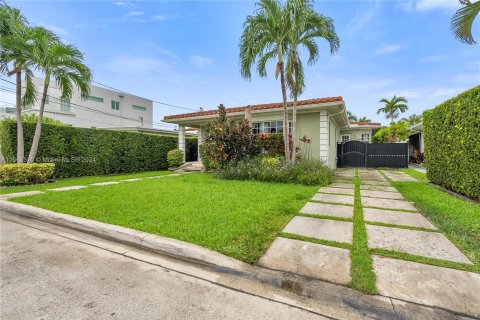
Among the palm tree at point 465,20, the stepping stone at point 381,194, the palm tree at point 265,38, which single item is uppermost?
the palm tree at point 265,38

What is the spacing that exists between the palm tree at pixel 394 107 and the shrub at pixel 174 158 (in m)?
23.2

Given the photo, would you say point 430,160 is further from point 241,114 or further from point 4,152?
point 4,152

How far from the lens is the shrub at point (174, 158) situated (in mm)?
12893

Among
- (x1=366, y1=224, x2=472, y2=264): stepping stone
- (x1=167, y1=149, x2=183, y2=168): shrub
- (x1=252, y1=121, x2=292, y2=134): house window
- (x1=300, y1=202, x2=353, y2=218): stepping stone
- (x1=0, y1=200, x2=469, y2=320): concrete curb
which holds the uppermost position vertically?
(x1=252, y1=121, x2=292, y2=134): house window

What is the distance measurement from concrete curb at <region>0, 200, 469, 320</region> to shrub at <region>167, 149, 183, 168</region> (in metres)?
9.72

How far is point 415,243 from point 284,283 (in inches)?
72.8

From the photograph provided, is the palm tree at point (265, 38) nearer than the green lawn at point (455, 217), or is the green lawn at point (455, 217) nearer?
the green lawn at point (455, 217)

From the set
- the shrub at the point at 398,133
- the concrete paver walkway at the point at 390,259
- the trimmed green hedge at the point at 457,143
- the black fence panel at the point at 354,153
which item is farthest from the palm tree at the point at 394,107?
the concrete paver walkway at the point at 390,259

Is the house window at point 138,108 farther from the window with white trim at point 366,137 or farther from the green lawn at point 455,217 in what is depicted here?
the green lawn at point 455,217

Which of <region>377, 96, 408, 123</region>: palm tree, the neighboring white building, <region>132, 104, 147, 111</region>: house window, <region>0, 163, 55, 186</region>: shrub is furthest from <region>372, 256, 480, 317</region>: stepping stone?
<region>132, 104, 147, 111</region>: house window

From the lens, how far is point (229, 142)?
8.75 meters

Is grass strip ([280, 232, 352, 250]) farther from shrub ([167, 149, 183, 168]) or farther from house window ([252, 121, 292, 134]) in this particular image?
shrub ([167, 149, 183, 168])

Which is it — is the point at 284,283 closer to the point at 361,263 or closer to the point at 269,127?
Result: the point at 361,263

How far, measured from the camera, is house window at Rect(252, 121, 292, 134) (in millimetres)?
10621
